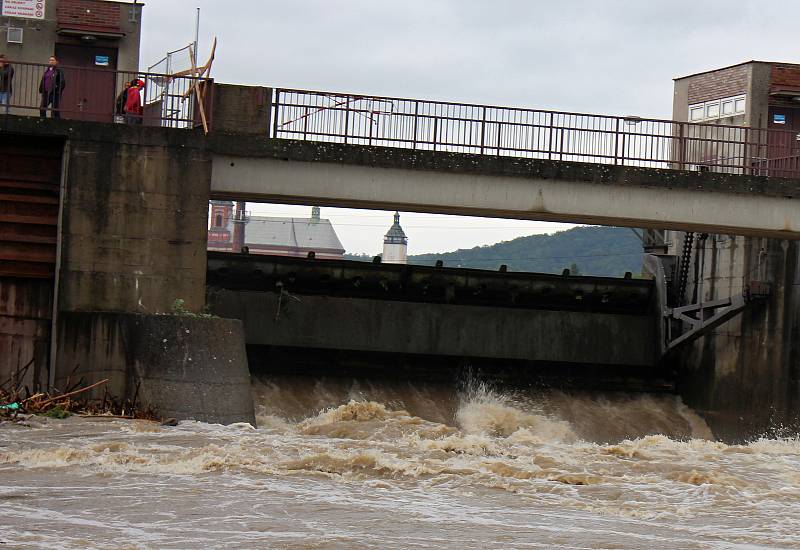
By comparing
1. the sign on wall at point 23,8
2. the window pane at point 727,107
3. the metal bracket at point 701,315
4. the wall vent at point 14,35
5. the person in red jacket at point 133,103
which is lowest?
the metal bracket at point 701,315

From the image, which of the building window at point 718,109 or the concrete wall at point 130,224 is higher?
the building window at point 718,109

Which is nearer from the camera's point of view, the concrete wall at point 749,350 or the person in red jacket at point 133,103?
the person in red jacket at point 133,103

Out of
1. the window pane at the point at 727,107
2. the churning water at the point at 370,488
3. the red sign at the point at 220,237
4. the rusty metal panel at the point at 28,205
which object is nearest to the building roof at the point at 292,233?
the red sign at the point at 220,237

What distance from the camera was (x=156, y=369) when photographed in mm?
24078

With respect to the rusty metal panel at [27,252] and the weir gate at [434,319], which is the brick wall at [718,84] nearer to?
the weir gate at [434,319]

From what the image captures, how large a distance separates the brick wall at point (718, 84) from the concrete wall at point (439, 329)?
49.0ft

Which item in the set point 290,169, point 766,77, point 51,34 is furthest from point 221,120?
point 766,77

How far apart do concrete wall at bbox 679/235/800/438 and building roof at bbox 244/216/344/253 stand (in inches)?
5717

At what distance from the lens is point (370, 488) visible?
18.6m

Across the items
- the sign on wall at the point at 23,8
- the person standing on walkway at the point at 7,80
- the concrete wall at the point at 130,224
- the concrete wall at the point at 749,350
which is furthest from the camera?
the sign on wall at the point at 23,8

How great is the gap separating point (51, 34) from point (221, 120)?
12.2 m

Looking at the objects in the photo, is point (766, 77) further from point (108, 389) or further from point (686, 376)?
point (108, 389)

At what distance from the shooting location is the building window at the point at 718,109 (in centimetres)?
4719

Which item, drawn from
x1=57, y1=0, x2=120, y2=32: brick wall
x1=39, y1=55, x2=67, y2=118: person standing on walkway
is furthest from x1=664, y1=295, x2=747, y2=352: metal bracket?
x1=57, y1=0, x2=120, y2=32: brick wall
